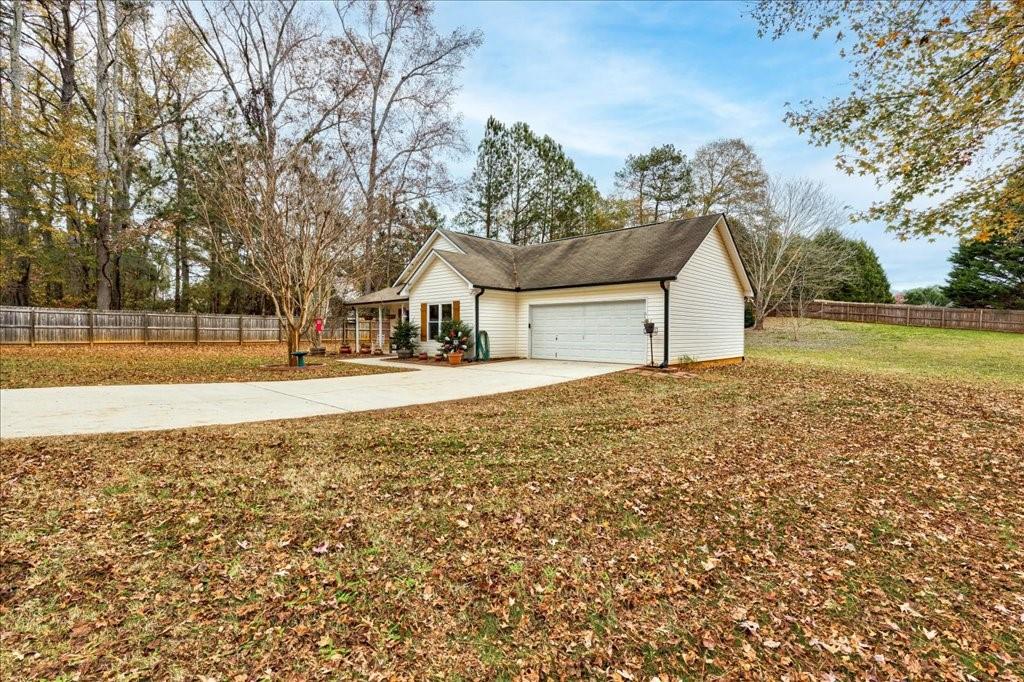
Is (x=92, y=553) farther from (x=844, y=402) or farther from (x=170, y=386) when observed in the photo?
(x=844, y=402)

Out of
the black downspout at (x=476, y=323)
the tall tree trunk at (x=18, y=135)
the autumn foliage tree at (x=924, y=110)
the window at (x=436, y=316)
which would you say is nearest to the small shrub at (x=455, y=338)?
the black downspout at (x=476, y=323)

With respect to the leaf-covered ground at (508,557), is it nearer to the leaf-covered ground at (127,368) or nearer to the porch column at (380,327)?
the leaf-covered ground at (127,368)

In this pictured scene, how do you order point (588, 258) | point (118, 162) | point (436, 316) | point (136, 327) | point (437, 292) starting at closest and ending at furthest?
point (588, 258) < point (437, 292) < point (436, 316) < point (136, 327) < point (118, 162)

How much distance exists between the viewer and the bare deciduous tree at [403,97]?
22.3m

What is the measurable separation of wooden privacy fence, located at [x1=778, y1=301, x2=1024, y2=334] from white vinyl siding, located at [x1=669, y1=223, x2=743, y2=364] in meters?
14.4

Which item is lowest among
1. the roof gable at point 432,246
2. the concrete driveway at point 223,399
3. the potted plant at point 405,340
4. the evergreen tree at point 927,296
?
the concrete driveway at point 223,399

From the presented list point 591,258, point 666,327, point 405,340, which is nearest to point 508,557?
point 666,327

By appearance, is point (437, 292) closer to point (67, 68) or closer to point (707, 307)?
point (707, 307)

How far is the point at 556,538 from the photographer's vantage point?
329 centimetres

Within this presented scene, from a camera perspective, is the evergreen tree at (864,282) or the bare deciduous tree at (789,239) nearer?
the bare deciduous tree at (789,239)

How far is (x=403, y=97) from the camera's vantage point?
2384 centimetres

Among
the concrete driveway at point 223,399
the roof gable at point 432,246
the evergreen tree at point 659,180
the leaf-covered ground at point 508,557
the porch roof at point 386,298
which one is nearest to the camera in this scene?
the leaf-covered ground at point 508,557

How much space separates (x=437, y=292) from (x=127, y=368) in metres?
9.11

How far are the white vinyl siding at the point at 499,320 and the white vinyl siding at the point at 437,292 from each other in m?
0.42
